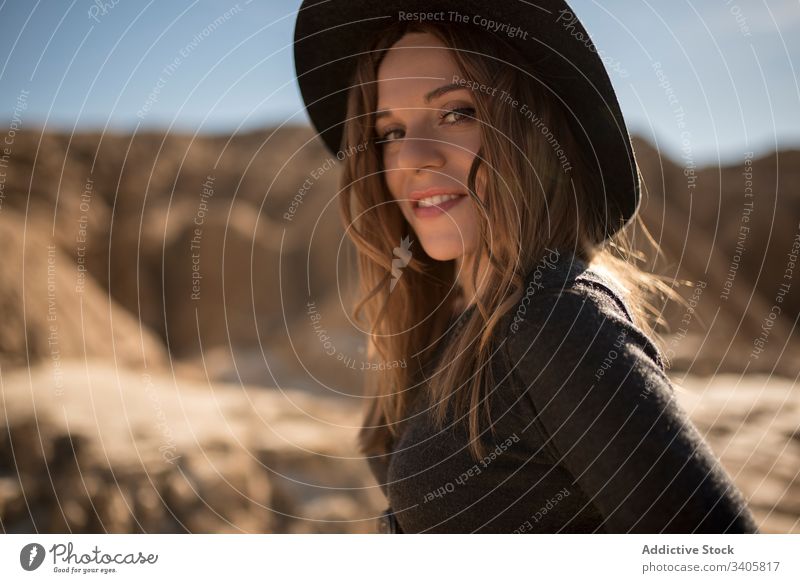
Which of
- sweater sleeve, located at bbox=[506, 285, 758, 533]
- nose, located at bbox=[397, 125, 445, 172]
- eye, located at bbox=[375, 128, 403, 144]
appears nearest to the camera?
sweater sleeve, located at bbox=[506, 285, 758, 533]

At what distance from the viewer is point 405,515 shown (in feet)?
4.16

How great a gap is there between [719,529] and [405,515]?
0.56 metres

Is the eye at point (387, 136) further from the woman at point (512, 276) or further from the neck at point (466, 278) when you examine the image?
the neck at point (466, 278)

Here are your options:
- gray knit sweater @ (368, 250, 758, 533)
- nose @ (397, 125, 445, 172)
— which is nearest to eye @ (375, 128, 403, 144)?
nose @ (397, 125, 445, 172)

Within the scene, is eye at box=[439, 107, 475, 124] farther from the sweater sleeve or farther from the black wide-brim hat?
the sweater sleeve

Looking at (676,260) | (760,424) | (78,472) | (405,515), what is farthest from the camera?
(676,260)

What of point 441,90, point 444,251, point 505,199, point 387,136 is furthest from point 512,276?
point 387,136

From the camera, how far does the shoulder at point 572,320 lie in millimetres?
936

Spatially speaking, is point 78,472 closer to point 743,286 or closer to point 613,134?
point 613,134

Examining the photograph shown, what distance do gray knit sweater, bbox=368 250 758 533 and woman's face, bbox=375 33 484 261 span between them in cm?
26

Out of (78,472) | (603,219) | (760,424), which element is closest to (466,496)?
(603,219)

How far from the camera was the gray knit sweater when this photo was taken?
90cm

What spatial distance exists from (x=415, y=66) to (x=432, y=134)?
0.14 meters

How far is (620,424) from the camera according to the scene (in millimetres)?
891
